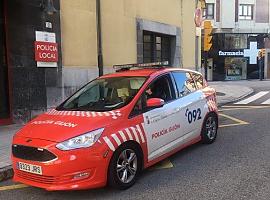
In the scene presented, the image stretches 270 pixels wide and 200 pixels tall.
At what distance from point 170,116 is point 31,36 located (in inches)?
209

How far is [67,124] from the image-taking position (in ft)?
17.3

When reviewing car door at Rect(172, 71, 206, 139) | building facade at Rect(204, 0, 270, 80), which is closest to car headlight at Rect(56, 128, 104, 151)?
car door at Rect(172, 71, 206, 139)

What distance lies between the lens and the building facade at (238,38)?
1571 inches

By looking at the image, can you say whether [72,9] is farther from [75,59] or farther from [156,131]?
[156,131]

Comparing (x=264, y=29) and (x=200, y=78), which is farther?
(x=264, y=29)

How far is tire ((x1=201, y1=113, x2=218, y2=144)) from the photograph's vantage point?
7639mm

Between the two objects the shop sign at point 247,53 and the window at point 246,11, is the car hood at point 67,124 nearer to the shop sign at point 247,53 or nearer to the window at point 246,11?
the shop sign at point 247,53

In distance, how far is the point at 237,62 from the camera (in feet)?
136

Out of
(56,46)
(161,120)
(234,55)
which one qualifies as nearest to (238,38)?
(234,55)

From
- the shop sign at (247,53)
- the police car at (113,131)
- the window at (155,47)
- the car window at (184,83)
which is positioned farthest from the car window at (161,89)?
the shop sign at (247,53)

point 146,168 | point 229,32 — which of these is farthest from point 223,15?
point 146,168

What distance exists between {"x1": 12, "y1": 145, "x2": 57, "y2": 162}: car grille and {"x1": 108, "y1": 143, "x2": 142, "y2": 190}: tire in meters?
0.80

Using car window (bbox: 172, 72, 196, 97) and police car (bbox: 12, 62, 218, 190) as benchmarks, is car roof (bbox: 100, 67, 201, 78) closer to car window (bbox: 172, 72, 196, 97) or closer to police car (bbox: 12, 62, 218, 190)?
police car (bbox: 12, 62, 218, 190)

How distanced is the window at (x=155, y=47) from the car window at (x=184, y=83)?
332 inches
